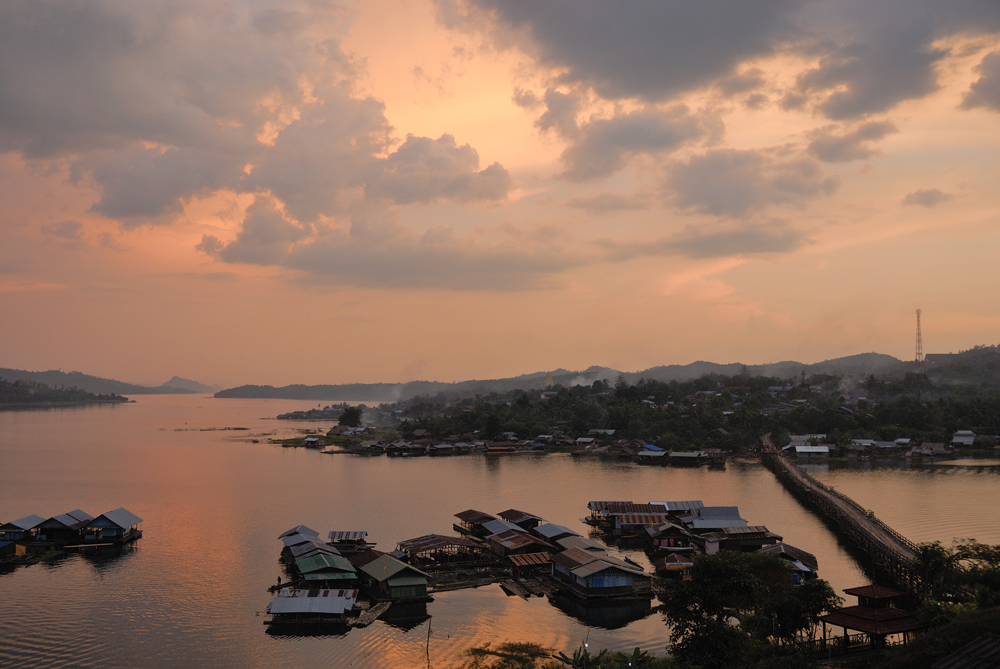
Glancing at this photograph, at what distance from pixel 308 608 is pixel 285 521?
1243 cm

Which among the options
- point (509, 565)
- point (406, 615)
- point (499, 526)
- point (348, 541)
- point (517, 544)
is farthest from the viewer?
point (499, 526)

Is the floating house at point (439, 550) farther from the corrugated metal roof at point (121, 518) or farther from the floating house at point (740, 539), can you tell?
the corrugated metal roof at point (121, 518)

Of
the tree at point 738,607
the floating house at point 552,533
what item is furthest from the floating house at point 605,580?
the tree at point 738,607

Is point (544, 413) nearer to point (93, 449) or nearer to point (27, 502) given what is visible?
point (93, 449)

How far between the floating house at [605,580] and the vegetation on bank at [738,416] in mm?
33630

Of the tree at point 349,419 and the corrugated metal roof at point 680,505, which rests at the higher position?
the tree at point 349,419

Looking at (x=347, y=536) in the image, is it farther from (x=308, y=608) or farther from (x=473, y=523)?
(x=308, y=608)

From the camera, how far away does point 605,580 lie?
17969 mm

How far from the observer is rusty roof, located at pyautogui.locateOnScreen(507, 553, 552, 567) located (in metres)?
20.4

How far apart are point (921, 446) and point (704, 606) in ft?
142

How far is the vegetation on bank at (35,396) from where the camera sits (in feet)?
423

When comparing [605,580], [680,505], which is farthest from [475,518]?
[605,580]

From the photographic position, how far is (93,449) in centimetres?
5581

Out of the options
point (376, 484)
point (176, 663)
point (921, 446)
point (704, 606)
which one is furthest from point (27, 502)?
point (921, 446)
